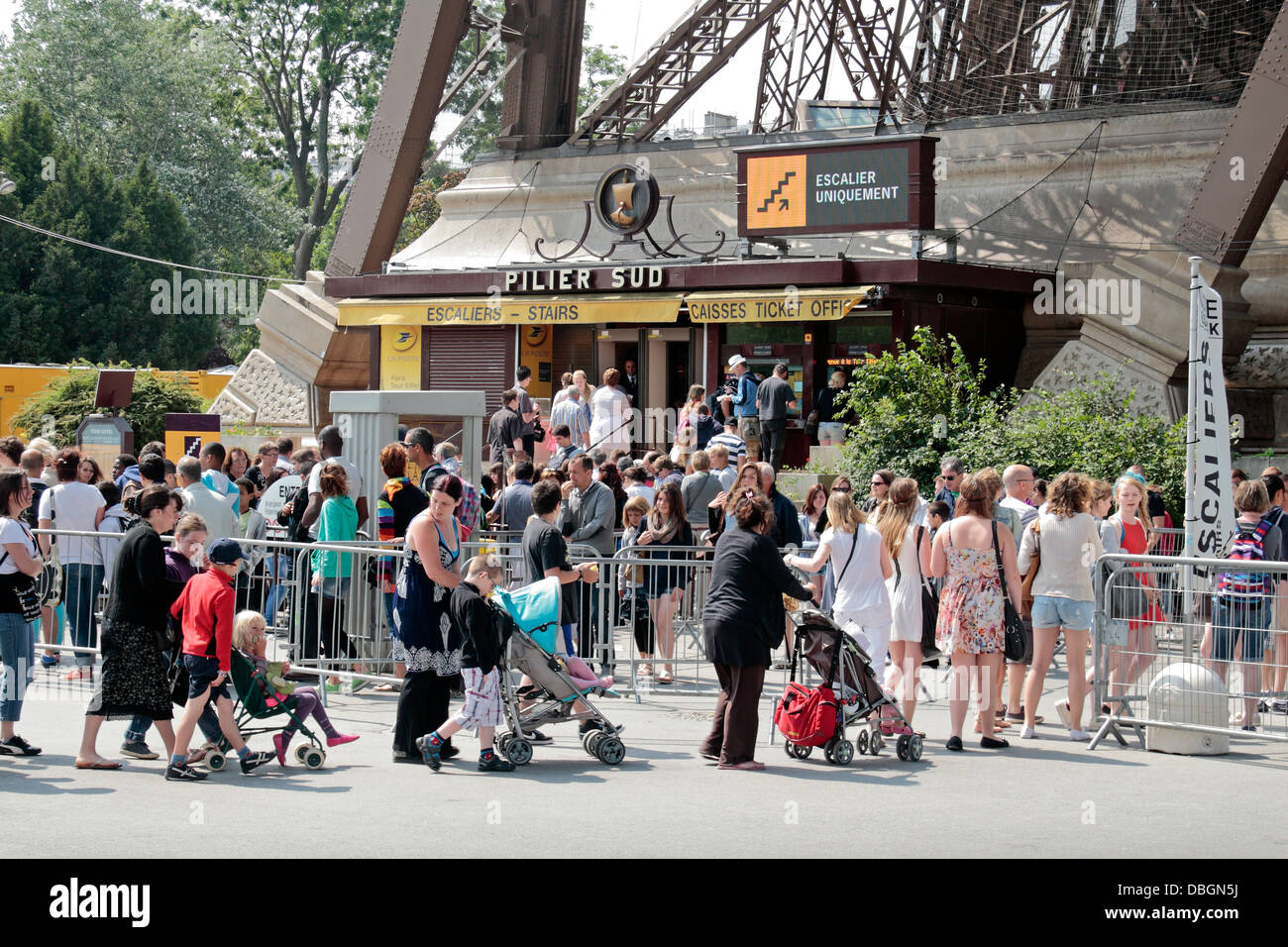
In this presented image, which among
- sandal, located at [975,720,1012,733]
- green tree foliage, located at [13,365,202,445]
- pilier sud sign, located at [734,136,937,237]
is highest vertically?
pilier sud sign, located at [734,136,937,237]

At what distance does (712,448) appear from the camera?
48.8ft

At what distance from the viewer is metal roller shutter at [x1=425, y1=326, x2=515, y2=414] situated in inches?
1033

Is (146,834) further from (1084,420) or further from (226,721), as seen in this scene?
(1084,420)

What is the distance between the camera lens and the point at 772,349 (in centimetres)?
2339

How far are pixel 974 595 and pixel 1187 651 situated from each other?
150 cm

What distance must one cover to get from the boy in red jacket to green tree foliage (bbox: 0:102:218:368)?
46.6 meters

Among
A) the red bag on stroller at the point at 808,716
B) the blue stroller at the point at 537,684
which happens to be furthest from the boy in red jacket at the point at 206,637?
the red bag on stroller at the point at 808,716

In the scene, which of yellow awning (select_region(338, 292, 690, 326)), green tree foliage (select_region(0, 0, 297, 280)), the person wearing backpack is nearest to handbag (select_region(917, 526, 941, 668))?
the person wearing backpack

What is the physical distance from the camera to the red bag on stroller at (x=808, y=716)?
962 cm

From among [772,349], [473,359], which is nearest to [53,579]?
[772,349]

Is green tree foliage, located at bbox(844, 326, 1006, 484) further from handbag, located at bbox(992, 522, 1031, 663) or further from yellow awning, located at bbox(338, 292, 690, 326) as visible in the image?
handbag, located at bbox(992, 522, 1031, 663)

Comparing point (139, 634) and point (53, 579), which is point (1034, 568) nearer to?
point (139, 634)

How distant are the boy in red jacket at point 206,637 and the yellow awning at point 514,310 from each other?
15.2 metres
